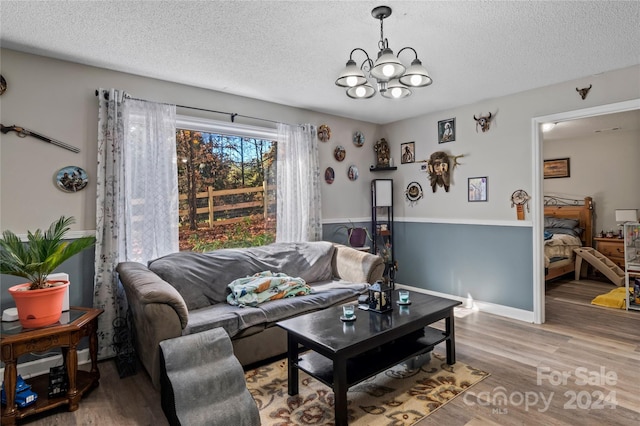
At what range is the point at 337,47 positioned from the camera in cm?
261

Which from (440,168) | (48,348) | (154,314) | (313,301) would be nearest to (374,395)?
(313,301)

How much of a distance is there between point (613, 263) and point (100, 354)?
22.2 ft

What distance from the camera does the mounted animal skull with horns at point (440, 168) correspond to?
4402mm

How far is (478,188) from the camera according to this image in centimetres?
414

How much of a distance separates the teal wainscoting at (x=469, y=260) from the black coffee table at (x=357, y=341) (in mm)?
1544

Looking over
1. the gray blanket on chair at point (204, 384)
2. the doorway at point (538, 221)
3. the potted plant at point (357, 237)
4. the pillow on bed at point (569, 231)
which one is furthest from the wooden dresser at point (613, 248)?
the gray blanket on chair at point (204, 384)

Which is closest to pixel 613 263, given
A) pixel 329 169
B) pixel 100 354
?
pixel 329 169

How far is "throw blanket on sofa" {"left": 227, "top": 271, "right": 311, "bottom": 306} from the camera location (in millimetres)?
2965

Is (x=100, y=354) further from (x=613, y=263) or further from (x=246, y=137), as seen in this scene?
(x=613, y=263)

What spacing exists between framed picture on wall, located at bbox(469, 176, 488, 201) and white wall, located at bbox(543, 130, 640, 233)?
3.53 m

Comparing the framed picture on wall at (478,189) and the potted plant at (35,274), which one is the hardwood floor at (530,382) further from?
the framed picture on wall at (478,189)

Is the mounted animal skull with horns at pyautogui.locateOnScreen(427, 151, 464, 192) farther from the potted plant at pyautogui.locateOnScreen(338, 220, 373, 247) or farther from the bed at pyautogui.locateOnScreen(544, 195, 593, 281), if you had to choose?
the bed at pyautogui.locateOnScreen(544, 195, 593, 281)

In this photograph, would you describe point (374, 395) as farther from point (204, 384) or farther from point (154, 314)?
point (154, 314)

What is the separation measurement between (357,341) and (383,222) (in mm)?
3234
